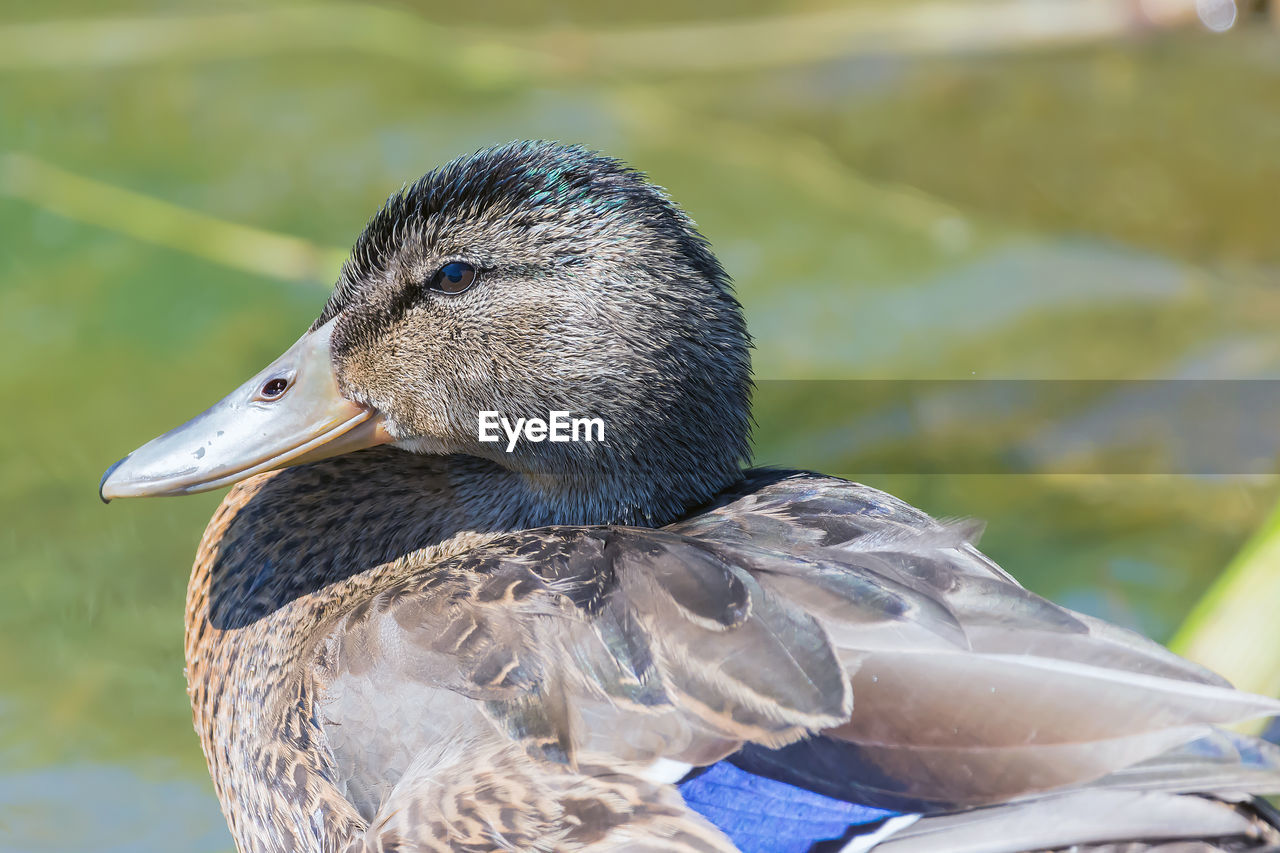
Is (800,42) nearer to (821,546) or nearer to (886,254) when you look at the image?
(886,254)

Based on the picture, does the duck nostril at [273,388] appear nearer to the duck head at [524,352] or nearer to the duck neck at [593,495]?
the duck head at [524,352]

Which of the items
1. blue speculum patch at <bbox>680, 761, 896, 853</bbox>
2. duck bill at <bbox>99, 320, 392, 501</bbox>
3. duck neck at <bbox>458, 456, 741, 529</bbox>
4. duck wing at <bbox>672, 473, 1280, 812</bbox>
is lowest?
blue speculum patch at <bbox>680, 761, 896, 853</bbox>

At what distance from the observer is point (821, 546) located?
233 centimetres

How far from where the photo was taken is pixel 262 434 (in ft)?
8.29

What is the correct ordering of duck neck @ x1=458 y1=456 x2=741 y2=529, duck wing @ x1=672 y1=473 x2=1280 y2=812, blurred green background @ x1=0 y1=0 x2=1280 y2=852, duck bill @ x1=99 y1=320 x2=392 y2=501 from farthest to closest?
blurred green background @ x1=0 y1=0 x2=1280 y2=852 → duck neck @ x1=458 y1=456 x2=741 y2=529 → duck bill @ x1=99 y1=320 x2=392 y2=501 → duck wing @ x1=672 y1=473 x2=1280 y2=812

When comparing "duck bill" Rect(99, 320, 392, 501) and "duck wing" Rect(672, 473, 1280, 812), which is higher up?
"duck bill" Rect(99, 320, 392, 501)

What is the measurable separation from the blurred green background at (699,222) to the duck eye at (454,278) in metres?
1.16

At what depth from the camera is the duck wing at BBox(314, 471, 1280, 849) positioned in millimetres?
1990

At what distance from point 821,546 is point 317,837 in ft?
2.99

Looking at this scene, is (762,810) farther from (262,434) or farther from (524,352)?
(262,434)

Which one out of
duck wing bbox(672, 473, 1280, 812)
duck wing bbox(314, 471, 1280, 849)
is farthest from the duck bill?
duck wing bbox(672, 473, 1280, 812)

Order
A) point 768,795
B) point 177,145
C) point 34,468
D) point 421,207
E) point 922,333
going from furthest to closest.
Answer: point 177,145, point 922,333, point 34,468, point 421,207, point 768,795

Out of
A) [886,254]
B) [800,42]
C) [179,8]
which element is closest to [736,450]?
[886,254]

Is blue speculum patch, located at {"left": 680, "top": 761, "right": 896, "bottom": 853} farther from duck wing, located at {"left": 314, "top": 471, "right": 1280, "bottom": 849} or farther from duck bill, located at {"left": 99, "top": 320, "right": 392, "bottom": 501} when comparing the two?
duck bill, located at {"left": 99, "top": 320, "right": 392, "bottom": 501}
